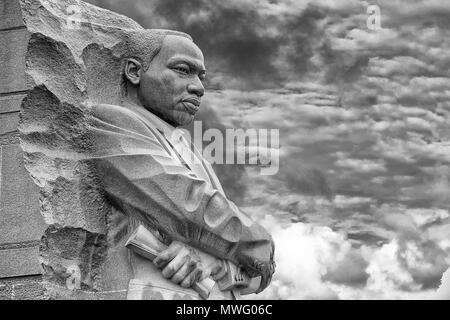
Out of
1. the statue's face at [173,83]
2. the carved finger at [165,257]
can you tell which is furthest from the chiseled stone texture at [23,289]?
the statue's face at [173,83]

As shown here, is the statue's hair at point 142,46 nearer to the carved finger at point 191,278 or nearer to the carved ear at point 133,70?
the carved ear at point 133,70

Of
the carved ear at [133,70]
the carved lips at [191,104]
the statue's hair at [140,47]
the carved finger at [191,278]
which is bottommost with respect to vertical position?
the carved finger at [191,278]

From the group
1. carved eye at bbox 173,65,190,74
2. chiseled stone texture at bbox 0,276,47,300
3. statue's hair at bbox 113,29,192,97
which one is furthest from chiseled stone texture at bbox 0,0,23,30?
chiseled stone texture at bbox 0,276,47,300

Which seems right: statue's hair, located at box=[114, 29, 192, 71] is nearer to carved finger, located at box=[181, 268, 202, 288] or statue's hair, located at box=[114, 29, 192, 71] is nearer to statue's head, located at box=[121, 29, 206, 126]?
statue's head, located at box=[121, 29, 206, 126]

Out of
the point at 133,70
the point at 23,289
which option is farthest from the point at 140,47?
the point at 23,289

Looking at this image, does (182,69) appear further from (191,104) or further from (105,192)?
(105,192)

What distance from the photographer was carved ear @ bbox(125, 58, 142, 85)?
8281 mm

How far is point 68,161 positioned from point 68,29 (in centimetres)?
126

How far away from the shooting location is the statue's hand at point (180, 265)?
7.43 meters

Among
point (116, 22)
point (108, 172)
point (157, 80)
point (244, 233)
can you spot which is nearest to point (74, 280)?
point (108, 172)

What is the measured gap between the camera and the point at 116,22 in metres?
8.47

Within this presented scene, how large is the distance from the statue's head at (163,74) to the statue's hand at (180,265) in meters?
1.43

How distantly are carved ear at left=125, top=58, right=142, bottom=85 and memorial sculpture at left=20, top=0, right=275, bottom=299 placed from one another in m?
0.24

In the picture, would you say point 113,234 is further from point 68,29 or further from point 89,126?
point 68,29
